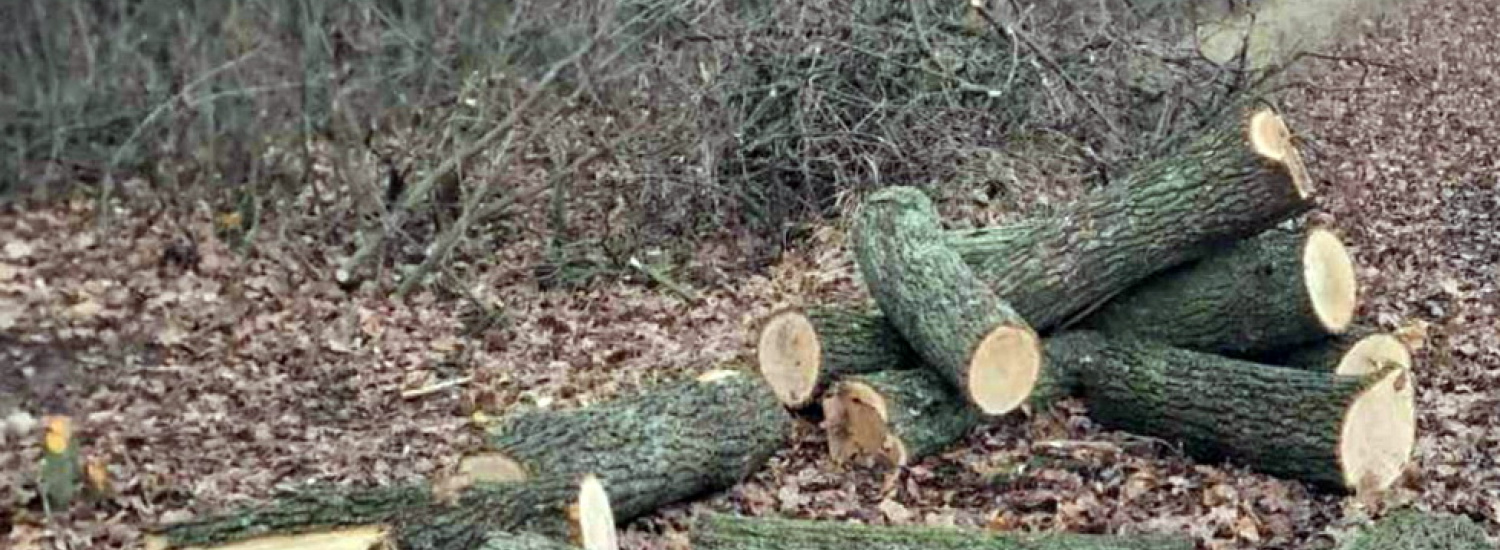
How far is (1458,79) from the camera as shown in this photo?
16641mm

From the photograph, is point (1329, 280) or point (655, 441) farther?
point (1329, 280)

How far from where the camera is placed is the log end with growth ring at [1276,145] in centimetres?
712

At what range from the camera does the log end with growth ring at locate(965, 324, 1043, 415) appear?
698cm

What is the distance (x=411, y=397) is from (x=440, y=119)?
350 centimetres

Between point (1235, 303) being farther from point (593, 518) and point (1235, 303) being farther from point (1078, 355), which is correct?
point (593, 518)

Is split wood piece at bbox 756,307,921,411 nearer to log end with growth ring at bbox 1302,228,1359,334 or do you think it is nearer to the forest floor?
the forest floor

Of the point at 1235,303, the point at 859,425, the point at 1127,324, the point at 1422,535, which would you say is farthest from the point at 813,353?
the point at 1422,535

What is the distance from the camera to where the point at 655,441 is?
656 cm

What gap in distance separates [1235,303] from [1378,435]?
3.32ft

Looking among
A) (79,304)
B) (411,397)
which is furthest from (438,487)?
(79,304)

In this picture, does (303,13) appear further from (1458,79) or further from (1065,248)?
(1458,79)

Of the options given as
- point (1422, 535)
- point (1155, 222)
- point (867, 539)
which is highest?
point (1155, 222)

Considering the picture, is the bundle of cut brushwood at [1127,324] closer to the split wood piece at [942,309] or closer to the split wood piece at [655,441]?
the split wood piece at [942,309]

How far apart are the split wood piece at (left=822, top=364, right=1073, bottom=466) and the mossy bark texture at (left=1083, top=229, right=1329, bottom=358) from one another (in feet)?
2.10
